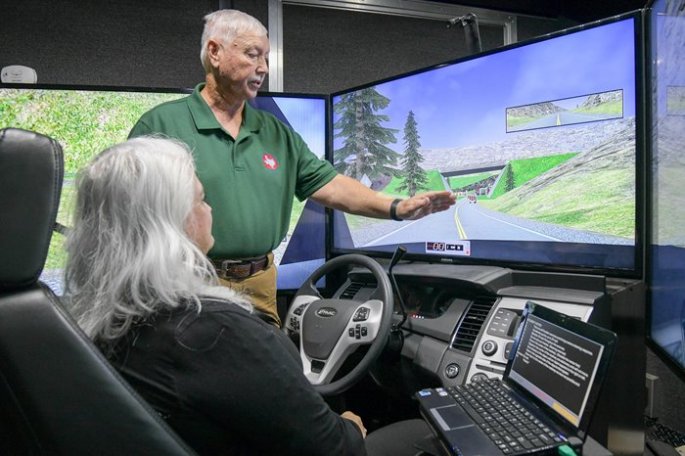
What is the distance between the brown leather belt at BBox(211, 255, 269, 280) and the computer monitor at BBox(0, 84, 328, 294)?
57 centimetres

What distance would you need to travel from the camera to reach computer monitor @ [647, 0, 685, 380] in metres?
1.08

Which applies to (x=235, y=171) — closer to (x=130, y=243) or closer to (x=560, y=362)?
(x=130, y=243)

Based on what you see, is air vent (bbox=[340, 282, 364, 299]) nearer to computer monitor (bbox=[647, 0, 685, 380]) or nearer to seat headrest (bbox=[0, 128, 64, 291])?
computer monitor (bbox=[647, 0, 685, 380])

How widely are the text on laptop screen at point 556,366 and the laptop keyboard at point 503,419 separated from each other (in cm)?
4

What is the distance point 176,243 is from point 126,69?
1.80 m

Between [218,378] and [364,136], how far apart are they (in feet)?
5.17

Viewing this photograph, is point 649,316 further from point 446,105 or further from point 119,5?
point 119,5

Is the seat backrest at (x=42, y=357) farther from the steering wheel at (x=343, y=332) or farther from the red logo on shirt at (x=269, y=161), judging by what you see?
the red logo on shirt at (x=269, y=161)

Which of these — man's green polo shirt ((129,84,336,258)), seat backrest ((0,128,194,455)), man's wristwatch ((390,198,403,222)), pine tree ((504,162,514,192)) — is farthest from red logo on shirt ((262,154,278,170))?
seat backrest ((0,128,194,455))

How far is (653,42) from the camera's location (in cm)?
123

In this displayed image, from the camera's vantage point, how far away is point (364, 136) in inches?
83.8

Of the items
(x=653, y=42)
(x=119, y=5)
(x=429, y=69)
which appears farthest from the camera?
(x=119, y=5)

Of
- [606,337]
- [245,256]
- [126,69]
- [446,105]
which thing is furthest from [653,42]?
[126,69]

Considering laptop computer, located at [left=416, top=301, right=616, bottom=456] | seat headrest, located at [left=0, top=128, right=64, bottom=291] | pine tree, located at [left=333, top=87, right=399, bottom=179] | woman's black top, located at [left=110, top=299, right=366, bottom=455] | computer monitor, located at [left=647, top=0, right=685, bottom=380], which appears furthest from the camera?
pine tree, located at [left=333, top=87, right=399, bottom=179]
